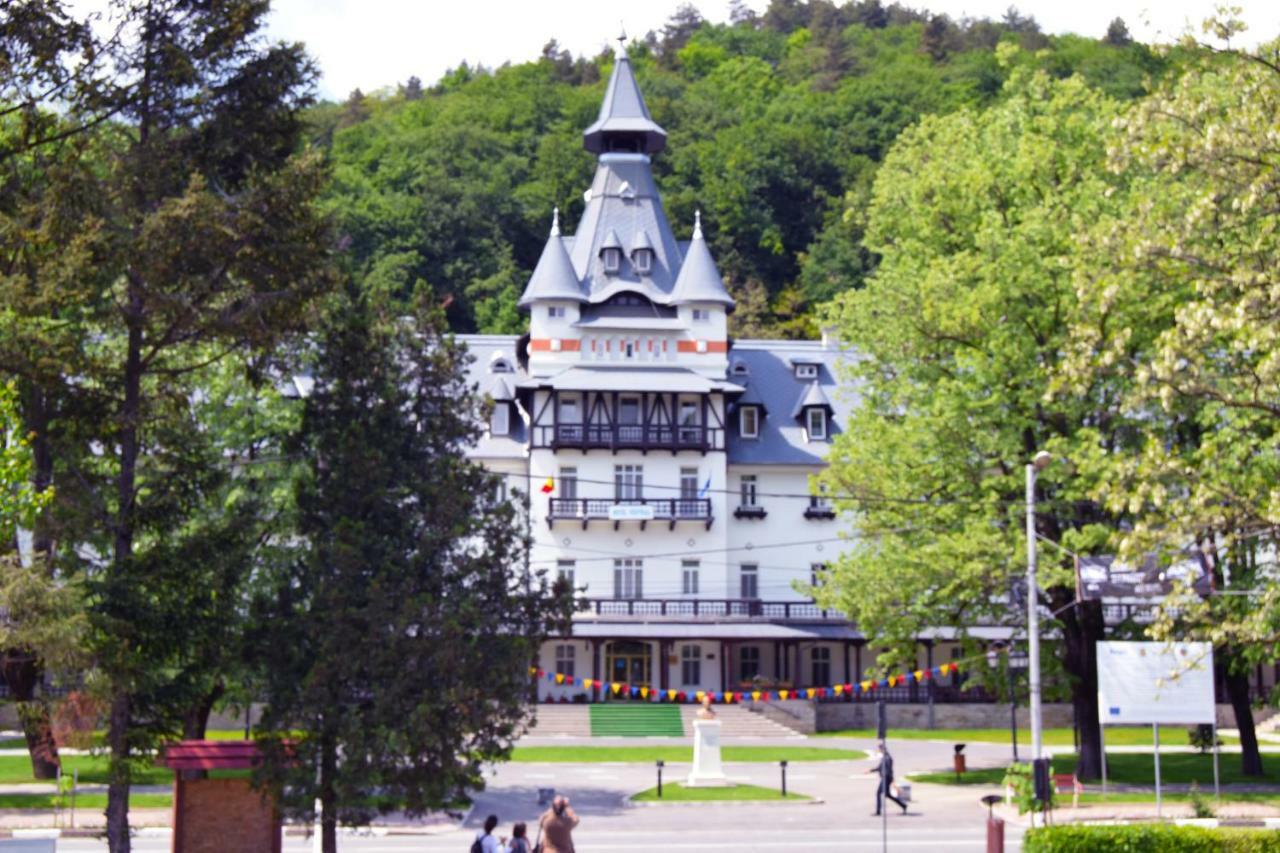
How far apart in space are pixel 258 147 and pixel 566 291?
39233mm

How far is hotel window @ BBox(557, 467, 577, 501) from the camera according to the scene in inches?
2469

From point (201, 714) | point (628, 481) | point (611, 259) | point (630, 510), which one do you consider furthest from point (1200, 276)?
point (611, 259)

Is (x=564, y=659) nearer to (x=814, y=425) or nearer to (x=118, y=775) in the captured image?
(x=814, y=425)

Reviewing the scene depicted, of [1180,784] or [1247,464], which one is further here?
[1180,784]

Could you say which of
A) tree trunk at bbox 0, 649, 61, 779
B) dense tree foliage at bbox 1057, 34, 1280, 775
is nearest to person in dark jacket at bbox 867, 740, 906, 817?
dense tree foliage at bbox 1057, 34, 1280, 775

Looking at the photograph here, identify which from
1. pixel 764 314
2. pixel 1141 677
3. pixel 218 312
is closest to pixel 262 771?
pixel 218 312

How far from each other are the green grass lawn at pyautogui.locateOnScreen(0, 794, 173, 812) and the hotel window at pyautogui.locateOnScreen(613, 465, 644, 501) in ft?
96.7

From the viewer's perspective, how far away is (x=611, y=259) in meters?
65.2

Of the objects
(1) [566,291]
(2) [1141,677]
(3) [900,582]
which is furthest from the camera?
(1) [566,291]

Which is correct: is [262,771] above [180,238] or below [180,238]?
below

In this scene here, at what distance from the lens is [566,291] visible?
206ft

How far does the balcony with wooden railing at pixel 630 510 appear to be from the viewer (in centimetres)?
6178

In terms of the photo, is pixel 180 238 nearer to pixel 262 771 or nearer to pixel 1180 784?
pixel 262 771

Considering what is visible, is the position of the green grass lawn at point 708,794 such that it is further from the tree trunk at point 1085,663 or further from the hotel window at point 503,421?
the hotel window at point 503,421
